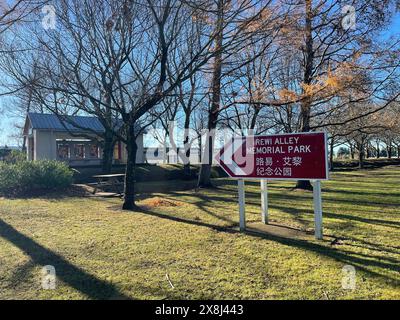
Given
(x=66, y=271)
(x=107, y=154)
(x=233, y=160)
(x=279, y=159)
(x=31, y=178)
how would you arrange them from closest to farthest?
(x=66, y=271), (x=279, y=159), (x=233, y=160), (x=31, y=178), (x=107, y=154)

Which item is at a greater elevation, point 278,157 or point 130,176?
point 278,157

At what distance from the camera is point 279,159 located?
6262 millimetres

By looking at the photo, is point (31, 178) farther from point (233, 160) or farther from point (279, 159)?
point (279, 159)

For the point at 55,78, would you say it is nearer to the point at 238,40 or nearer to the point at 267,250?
Result: the point at 238,40

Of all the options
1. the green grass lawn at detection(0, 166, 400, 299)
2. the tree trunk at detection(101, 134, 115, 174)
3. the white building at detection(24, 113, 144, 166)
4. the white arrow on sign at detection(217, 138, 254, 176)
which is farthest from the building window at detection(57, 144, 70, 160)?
the white arrow on sign at detection(217, 138, 254, 176)

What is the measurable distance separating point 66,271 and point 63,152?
23.9m

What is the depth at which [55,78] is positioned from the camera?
959 cm

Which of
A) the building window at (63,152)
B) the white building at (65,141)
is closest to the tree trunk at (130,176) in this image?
the white building at (65,141)

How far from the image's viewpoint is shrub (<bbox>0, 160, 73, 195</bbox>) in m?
12.7

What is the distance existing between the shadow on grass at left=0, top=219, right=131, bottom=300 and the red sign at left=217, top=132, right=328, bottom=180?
3438 mm

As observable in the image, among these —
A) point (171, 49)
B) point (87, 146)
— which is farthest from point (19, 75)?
point (87, 146)

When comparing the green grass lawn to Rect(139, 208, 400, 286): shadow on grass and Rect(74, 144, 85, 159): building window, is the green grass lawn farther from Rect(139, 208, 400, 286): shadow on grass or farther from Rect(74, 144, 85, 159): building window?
Rect(74, 144, 85, 159): building window

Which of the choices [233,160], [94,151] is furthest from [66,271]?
[94,151]

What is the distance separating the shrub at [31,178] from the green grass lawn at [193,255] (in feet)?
13.9
